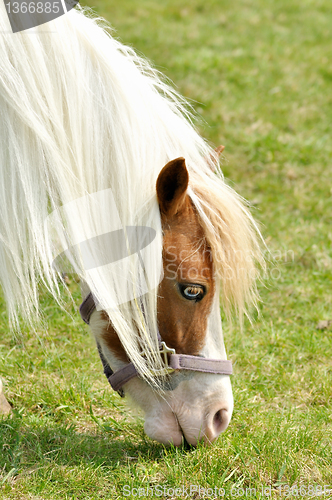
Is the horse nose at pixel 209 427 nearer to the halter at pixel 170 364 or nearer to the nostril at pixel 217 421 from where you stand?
the nostril at pixel 217 421

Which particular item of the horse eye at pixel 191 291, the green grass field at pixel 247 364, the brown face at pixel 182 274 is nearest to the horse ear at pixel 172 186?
the brown face at pixel 182 274

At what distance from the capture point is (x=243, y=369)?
9.92 ft

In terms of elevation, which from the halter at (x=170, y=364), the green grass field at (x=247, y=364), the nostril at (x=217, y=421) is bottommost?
the green grass field at (x=247, y=364)

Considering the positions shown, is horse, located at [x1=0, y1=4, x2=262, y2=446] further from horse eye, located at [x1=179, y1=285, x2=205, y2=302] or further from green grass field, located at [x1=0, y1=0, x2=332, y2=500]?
green grass field, located at [x1=0, y1=0, x2=332, y2=500]

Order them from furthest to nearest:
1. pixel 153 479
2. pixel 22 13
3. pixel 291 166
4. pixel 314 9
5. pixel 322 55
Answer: pixel 314 9 → pixel 322 55 → pixel 291 166 → pixel 153 479 → pixel 22 13

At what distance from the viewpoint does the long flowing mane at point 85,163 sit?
1807 millimetres

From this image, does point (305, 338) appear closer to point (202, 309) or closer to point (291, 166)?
point (202, 309)

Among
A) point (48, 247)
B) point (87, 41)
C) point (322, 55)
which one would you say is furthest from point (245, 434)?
point (322, 55)

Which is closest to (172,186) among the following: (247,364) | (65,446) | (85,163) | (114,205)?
(114,205)

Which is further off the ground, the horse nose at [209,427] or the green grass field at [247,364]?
the horse nose at [209,427]

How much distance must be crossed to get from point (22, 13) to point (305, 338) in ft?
7.94

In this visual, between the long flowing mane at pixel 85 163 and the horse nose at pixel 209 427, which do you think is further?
the horse nose at pixel 209 427

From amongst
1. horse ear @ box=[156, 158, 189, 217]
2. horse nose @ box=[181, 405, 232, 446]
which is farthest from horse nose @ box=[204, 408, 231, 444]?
horse ear @ box=[156, 158, 189, 217]

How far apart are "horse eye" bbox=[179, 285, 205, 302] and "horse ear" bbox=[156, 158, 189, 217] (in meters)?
0.27
